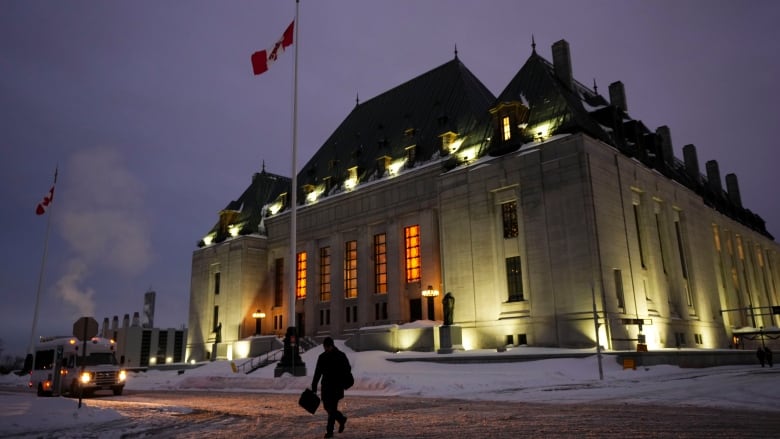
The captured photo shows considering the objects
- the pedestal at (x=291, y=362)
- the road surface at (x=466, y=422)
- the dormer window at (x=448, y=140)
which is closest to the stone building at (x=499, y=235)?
the dormer window at (x=448, y=140)

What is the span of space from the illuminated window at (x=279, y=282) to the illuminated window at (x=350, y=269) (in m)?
9.32

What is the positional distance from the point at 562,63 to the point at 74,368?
1457 inches

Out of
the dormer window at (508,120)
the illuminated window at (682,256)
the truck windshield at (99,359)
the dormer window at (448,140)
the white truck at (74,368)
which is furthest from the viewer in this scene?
the dormer window at (448,140)

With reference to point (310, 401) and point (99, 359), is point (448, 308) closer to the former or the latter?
point (99, 359)

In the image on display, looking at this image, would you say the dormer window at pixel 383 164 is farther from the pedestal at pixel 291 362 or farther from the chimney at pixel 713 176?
the chimney at pixel 713 176

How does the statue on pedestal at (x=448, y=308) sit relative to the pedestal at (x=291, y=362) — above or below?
above

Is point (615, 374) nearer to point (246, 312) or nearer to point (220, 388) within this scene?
point (220, 388)

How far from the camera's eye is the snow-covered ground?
509 inches

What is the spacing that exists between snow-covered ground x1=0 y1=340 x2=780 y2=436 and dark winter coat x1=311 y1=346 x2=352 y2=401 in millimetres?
6252

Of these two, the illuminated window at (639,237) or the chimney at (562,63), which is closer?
the illuminated window at (639,237)

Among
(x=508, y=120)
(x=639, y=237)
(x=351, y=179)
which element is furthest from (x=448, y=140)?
(x=639, y=237)

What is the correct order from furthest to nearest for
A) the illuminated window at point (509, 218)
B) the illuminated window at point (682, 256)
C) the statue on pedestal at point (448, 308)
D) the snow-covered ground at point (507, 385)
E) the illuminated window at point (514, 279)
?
the illuminated window at point (682, 256), the illuminated window at point (509, 218), the illuminated window at point (514, 279), the statue on pedestal at point (448, 308), the snow-covered ground at point (507, 385)

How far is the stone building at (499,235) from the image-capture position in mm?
33625

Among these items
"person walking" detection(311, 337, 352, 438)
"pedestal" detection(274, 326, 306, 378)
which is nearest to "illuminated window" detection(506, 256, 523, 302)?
"pedestal" detection(274, 326, 306, 378)
